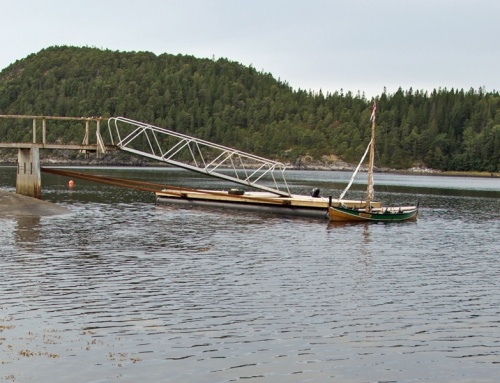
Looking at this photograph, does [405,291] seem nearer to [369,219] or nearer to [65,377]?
[65,377]

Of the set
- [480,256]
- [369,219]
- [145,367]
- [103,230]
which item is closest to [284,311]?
[145,367]

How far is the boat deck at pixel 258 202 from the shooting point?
67438 millimetres

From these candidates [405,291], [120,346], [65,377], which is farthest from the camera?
[405,291]

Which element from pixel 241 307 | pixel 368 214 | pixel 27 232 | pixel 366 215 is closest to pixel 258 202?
pixel 366 215

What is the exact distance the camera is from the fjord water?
19.1 meters

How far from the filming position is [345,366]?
64.0 feet

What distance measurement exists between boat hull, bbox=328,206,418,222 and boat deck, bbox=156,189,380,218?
3592mm

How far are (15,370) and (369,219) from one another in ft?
164

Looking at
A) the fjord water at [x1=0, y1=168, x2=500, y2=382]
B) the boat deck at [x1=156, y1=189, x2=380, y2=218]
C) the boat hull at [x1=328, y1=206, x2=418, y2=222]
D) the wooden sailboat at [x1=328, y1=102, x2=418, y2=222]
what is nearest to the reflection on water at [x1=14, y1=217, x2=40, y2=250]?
the fjord water at [x1=0, y1=168, x2=500, y2=382]

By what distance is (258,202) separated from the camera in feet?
234

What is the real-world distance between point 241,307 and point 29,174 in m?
41.6

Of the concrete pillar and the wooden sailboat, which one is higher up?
the concrete pillar

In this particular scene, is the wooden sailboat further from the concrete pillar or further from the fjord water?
the concrete pillar

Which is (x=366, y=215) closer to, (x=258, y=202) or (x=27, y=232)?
(x=258, y=202)
